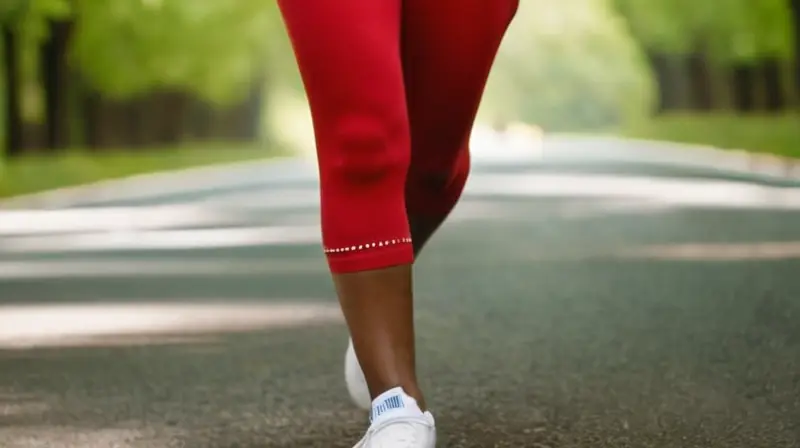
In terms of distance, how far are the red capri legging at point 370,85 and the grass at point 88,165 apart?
51.1 ft

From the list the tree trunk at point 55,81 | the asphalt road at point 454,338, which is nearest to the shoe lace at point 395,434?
the asphalt road at point 454,338

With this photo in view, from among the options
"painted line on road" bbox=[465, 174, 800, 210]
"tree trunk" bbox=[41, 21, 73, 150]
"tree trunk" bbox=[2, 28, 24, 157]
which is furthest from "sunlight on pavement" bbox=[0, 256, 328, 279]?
"tree trunk" bbox=[41, 21, 73, 150]

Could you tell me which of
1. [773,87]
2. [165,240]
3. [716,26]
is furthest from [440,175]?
[773,87]

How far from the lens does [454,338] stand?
15.1 ft

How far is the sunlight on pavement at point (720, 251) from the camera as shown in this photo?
7258 millimetres

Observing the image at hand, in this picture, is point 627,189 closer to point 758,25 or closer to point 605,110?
point 758,25

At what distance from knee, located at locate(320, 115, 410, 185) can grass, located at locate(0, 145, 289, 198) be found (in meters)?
15.6

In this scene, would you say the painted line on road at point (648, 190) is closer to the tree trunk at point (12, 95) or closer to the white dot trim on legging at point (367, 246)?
the tree trunk at point (12, 95)

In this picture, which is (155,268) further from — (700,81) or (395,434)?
(700,81)

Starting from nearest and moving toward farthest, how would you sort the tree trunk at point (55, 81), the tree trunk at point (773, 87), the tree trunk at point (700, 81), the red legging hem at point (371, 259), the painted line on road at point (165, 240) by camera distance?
the red legging hem at point (371, 259)
the painted line on road at point (165, 240)
the tree trunk at point (55, 81)
the tree trunk at point (773, 87)
the tree trunk at point (700, 81)

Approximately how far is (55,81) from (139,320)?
2109cm

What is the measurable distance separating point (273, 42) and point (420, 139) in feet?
124

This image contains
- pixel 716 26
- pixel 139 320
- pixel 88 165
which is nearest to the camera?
pixel 139 320

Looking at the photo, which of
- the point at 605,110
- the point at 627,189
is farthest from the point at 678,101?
the point at 605,110
